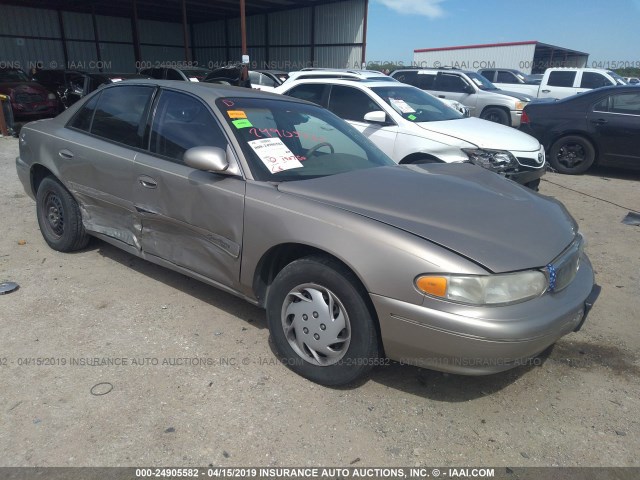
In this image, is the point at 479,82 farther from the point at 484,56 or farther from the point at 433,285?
the point at 484,56

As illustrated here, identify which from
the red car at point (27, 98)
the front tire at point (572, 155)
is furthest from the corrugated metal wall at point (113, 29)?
the front tire at point (572, 155)

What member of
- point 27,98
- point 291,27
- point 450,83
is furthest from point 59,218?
point 291,27

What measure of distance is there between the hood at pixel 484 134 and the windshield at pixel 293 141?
2.61 meters

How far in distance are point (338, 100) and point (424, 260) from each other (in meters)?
4.88

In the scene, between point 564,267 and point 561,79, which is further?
point 561,79

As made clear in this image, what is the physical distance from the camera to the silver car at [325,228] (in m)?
2.26

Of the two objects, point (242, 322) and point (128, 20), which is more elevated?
point (128, 20)

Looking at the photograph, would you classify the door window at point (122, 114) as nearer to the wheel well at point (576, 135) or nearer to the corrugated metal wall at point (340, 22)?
the wheel well at point (576, 135)

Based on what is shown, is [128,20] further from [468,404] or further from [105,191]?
[468,404]

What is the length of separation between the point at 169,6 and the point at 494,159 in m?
23.1

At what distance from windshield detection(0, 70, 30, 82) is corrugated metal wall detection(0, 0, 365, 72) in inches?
378

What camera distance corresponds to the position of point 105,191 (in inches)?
145

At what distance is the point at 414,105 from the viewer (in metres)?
6.68

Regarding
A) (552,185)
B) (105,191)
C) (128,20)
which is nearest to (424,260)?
(105,191)
